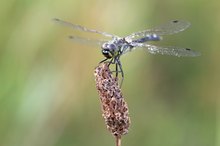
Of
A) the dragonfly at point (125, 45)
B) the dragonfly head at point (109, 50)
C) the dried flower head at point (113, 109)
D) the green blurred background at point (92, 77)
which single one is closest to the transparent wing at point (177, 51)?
the dragonfly at point (125, 45)

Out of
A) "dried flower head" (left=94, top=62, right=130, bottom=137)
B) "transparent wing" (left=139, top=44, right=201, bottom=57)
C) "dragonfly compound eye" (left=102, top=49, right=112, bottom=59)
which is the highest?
"transparent wing" (left=139, top=44, right=201, bottom=57)

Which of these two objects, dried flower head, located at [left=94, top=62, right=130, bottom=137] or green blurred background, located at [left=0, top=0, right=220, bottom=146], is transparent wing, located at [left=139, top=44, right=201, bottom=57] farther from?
dried flower head, located at [left=94, top=62, right=130, bottom=137]

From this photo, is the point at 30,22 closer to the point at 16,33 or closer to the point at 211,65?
the point at 16,33

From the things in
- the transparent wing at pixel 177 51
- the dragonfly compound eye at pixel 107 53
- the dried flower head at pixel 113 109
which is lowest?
the dried flower head at pixel 113 109

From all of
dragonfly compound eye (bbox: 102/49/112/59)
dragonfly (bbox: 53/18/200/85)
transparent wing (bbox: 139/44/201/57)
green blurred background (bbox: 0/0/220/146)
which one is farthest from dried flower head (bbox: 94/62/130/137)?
green blurred background (bbox: 0/0/220/146)

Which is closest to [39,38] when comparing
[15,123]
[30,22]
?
[30,22]

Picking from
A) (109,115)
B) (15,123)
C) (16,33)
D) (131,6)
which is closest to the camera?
(109,115)

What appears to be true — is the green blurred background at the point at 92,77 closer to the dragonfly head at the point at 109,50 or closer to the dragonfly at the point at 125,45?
the dragonfly at the point at 125,45
